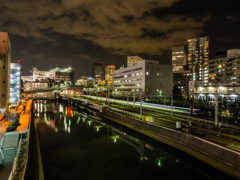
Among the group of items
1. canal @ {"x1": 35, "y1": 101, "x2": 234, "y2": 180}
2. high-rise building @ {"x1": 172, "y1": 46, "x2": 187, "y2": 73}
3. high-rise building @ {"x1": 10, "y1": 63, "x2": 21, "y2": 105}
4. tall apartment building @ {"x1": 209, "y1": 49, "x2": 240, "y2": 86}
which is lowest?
canal @ {"x1": 35, "y1": 101, "x2": 234, "y2": 180}

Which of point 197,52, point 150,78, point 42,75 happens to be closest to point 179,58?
point 197,52

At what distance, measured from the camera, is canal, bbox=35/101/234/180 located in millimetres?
15156

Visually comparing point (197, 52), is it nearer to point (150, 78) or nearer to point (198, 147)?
point (150, 78)

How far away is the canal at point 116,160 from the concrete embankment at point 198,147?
0.74 m

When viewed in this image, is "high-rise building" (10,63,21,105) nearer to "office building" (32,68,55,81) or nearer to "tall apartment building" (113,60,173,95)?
"tall apartment building" (113,60,173,95)

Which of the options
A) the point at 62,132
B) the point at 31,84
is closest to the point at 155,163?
the point at 62,132

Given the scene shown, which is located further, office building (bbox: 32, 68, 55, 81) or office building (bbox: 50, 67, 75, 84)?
office building (bbox: 32, 68, 55, 81)

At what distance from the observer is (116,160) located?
1823 centimetres

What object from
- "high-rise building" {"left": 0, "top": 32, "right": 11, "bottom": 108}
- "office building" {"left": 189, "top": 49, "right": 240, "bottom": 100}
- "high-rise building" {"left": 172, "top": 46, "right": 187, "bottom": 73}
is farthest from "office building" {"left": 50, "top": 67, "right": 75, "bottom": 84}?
"high-rise building" {"left": 0, "top": 32, "right": 11, "bottom": 108}

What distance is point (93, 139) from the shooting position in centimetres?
2570

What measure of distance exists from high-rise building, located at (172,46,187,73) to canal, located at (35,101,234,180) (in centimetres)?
15489

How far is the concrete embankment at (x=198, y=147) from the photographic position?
43.9 ft

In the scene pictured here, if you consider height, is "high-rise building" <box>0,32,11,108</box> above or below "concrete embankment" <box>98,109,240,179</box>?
above

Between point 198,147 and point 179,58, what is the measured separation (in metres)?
164
